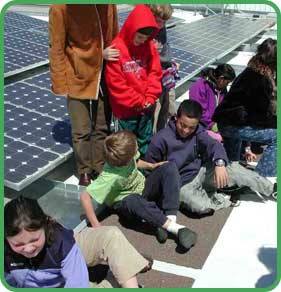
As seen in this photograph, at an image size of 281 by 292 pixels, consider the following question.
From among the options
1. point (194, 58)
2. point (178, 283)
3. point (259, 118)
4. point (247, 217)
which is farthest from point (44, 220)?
point (194, 58)

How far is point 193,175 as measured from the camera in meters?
3.88

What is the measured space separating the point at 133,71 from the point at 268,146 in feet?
4.78

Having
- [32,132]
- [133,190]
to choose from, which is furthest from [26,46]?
[133,190]

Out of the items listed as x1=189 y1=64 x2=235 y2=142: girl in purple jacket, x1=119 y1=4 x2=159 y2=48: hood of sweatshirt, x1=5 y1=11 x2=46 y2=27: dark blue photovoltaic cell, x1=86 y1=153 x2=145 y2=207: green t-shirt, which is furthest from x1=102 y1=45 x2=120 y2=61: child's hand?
x1=5 y1=11 x2=46 y2=27: dark blue photovoltaic cell

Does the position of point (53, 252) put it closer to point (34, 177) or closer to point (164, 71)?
point (34, 177)

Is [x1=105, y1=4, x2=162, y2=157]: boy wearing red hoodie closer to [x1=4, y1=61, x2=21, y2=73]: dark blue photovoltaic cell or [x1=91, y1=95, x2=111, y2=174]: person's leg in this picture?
[x1=91, y1=95, x2=111, y2=174]: person's leg

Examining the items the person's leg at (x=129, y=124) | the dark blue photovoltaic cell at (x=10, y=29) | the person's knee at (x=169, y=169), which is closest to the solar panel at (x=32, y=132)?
the person's leg at (x=129, y=124)

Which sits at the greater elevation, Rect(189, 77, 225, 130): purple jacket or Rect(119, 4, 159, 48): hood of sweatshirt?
Rect(119, 4, 159, 48): hood of sweatshirt

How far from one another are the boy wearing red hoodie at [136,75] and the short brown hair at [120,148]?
2.02 feet

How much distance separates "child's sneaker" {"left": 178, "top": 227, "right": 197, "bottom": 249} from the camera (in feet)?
11.0

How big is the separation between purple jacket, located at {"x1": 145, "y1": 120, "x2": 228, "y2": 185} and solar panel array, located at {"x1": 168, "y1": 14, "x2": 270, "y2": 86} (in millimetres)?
2180

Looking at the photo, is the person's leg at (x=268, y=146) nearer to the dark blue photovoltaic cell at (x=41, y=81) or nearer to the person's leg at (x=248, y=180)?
the person's leg at (x=248, y=180)

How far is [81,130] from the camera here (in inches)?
161

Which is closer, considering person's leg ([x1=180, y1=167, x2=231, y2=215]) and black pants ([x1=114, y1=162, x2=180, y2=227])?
black pants ([x1=114, y1=162, x2=180, y2=227])
